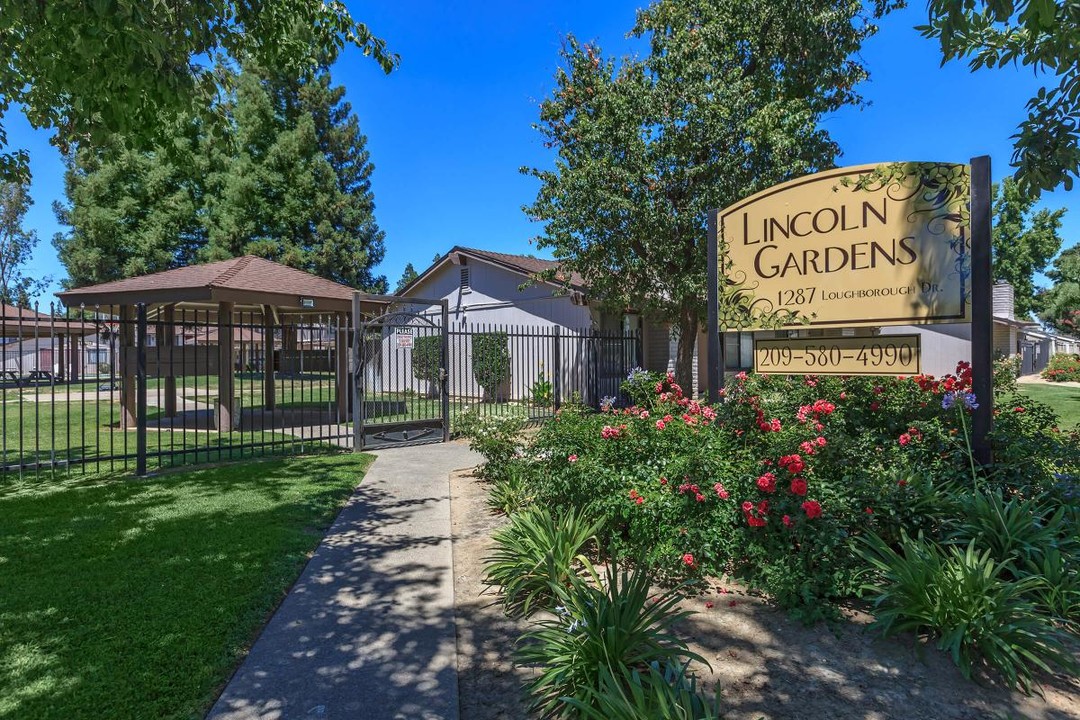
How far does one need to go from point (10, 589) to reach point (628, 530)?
13.8 feet

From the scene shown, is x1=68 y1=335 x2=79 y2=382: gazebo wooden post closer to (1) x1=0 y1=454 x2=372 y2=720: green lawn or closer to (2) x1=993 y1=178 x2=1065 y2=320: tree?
(1) x1=0 y1=454 x2=372 y2=720: green lawn

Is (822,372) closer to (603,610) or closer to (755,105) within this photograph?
(603,610)

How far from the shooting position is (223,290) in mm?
9984

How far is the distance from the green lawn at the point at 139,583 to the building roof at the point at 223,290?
425cm

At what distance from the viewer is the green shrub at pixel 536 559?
3604 millimetres

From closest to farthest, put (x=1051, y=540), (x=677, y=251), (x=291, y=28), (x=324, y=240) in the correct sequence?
(x=1051, y=540) < (x=291, y=28) < (x=677, y=251) < (x=324, y=240)

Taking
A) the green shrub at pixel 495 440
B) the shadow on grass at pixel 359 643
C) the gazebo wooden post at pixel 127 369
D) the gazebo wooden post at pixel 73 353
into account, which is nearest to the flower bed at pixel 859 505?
the shadow on grass at pixel 359 643

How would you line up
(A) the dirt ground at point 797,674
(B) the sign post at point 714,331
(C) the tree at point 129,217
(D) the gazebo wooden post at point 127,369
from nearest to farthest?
(A) the dirt ground at point 797,674
(B) the sign post at point 714,331
(D) the gazebo wooden post at point 127,369
(C) the tree at point 129,217

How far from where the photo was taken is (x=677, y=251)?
37.1ft

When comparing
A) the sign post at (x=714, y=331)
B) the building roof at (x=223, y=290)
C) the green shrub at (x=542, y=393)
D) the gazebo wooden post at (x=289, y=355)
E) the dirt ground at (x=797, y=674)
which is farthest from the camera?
the green shrub at (x=542, y=393)

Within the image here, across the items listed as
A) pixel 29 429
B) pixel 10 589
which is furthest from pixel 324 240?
pixel 10 589

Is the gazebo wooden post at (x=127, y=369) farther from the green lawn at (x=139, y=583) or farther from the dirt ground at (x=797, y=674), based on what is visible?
the dirt ground at (x=797, y=674)

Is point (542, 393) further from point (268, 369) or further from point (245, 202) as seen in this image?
point (245, 202)

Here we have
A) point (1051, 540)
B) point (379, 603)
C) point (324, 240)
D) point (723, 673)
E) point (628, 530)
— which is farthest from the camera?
point (324, 240)
